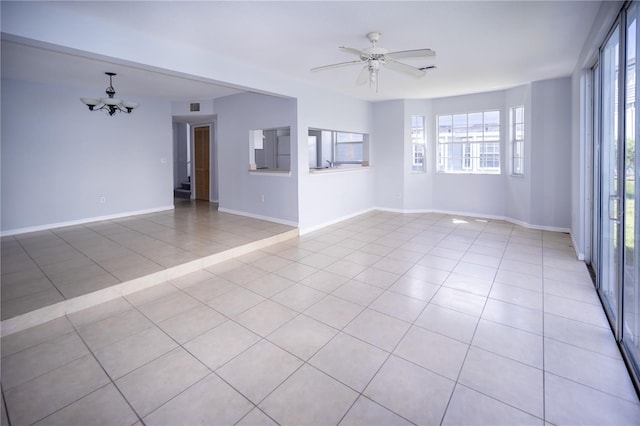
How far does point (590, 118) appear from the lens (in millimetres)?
3729

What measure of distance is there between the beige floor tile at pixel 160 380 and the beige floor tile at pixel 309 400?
548 mm

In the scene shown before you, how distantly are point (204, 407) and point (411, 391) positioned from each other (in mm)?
1184

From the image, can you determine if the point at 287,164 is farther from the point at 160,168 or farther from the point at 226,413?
the point at 226,413

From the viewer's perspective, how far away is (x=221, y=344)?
7.82ft

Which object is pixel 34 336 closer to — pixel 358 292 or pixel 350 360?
pixel 350 360

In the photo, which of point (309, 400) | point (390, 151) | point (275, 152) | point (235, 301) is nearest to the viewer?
point (309, 400)

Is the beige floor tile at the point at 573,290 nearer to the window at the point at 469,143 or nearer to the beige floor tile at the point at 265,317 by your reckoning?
the beige floor tile at the point at 265,317

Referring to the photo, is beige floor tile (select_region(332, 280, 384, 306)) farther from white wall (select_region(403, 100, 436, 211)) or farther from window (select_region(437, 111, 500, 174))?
window (select_region(437, 111, 500, 174))

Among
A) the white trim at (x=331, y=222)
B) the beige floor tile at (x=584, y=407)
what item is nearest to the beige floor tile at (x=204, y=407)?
the beige floor tile at (x=584, y=407)

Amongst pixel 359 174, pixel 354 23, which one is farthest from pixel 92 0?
pixel 359 174

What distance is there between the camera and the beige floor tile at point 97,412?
1.69 m

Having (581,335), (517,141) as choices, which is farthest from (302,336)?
(517,141)

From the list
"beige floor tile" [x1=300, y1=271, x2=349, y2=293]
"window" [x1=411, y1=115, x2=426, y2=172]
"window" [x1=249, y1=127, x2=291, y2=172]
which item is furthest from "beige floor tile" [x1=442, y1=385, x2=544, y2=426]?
"window" [x1=249, y1=127, x2=291, y2=172]

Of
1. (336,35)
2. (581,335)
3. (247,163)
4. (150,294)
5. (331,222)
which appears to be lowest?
(581,335)
